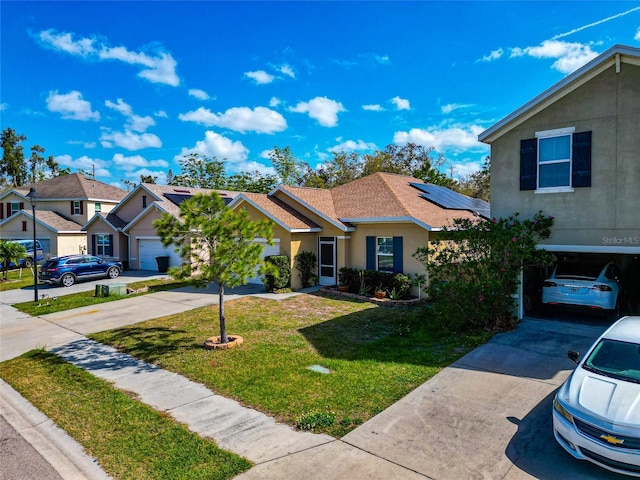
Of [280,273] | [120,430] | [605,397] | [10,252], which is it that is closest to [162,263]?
[10,252]

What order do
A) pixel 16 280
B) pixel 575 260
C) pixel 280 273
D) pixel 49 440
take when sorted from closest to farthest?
1. pixel 49 440
2. pixel 575 260
3. pixel 280 273
4. pixel 16 280

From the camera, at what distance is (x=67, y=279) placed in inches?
829

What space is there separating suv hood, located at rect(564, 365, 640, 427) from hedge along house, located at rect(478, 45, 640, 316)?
5.89 meters

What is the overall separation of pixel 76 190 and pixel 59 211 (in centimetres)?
245

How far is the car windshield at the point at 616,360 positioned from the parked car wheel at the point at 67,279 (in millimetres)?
23144

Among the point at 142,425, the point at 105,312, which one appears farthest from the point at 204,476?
the point at 105,312

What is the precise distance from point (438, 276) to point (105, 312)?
12305mm

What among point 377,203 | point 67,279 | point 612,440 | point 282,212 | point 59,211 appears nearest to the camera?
point 612,440

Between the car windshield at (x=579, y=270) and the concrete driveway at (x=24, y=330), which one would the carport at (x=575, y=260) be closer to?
the car windshield at (x=579, y=270)

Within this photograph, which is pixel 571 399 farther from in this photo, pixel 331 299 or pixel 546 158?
pixel 331 299

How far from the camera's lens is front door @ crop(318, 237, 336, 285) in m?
18.6

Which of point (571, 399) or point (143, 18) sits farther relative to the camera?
point (143, 18)

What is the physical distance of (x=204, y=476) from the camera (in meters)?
5.07

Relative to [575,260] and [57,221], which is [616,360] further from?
[57,221]
